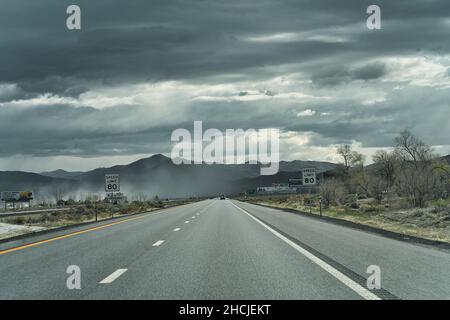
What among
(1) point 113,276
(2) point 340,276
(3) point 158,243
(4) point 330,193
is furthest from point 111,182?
(2) point 340,276

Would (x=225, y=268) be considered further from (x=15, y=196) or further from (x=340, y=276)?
(x=15, y=196)

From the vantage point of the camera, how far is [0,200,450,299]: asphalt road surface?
31.9 ft

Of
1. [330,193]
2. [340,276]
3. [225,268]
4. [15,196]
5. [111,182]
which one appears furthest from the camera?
[15,196]

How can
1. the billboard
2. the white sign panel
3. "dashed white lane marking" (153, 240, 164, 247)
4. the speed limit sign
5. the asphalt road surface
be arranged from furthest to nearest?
1. the billboard
2. the speed limit sign
3. the white sign panel
4. "dashed white lane marking" (153, 240, 164, 247)
5. the asphalt road surface

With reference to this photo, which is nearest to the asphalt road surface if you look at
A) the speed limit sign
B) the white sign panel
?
the white sign panel

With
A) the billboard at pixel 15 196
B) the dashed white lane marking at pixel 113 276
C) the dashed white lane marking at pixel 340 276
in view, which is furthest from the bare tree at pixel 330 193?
the billboard at pixel 15 196

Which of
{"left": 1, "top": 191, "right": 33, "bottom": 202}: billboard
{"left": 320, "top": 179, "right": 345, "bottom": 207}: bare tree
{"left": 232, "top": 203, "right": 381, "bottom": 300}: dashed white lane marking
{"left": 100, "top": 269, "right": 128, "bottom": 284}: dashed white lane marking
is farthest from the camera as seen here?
{"left": 1, "top": 191, "right": 33, "bottom": 202}: billboard

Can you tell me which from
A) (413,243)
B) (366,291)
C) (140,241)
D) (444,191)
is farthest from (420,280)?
(444,191)

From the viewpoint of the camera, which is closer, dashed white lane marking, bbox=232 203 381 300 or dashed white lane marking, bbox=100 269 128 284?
dashed white lane marking, bbox=232 203 381 300

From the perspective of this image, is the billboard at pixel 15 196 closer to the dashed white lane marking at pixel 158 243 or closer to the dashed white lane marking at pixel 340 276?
the dashed white lane marking at pixel 158 243

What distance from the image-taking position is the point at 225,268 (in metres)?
12.5

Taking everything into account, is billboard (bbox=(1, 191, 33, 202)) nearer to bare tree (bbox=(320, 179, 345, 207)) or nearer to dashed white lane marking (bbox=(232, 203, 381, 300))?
bare tree (bbox=(320, 179, 345, 207))
